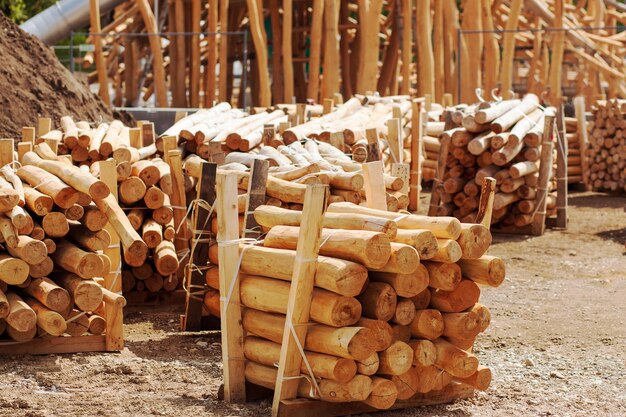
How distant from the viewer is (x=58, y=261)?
7.43m

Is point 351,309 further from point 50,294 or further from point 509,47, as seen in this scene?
point 509,47

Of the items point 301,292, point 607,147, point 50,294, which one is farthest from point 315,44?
point 301,292

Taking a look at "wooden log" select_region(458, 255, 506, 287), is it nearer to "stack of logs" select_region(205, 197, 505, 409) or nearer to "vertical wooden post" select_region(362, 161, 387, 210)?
"stack of logs" select_region(205, 197, 505, 409)

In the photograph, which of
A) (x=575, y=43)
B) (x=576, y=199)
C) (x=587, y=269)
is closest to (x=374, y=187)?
(x=587, y=269)

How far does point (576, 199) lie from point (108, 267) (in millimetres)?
11949

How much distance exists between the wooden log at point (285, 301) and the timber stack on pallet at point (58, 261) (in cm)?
148

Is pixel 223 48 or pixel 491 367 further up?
pixel 223 48

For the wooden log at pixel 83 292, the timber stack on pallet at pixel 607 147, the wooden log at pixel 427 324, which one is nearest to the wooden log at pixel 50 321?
the wooden log at pixel 83 292

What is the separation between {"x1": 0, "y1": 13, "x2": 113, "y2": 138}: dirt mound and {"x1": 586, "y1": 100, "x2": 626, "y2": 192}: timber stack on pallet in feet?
27.1

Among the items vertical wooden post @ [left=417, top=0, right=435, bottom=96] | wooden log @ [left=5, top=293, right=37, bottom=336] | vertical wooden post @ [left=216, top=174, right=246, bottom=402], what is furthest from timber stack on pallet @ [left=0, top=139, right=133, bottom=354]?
vertical wooden post @ [left=417, top=0, right=435, bottom=96]

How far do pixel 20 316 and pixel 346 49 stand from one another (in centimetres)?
1587

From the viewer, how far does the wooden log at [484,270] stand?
6109 mm

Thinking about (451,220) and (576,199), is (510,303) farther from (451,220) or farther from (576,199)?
(576,199)

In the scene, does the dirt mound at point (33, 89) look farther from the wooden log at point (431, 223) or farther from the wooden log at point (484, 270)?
the wooden log at point (484, 270)
